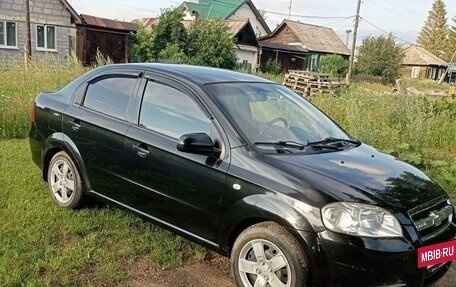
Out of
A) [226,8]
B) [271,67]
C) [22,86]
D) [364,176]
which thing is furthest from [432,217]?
[226,8]

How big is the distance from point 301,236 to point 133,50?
26681mm

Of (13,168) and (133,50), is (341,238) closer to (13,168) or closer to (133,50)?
(13,168)

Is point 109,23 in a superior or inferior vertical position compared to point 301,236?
superior

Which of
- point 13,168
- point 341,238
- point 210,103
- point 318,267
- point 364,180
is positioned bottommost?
point 13,168

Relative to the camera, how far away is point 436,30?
86250mm

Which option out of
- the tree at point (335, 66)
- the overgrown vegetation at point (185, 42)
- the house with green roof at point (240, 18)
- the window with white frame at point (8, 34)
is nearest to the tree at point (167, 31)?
the overgrown vegetation at point (185, 42)

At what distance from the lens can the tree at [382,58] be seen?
4675cm

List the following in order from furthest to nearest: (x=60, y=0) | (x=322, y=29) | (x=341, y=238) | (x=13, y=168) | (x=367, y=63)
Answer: (x=322, y=29) → (x=367, y=63) → (x=60, y=0) → (x=13, y=168) → (x=341, y=238)

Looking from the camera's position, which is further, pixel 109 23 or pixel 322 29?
pixel 322 29

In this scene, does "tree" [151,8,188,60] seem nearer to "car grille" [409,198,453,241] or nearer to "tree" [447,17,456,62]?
"car grille" [409,198,453,241]

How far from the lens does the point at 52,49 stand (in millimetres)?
27156

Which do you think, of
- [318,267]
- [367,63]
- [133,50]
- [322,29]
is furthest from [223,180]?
[322,29]

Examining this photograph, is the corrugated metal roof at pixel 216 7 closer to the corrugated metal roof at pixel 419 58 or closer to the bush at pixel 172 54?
the bush at pixel 172 54

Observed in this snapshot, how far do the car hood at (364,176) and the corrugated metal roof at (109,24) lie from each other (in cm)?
2575
